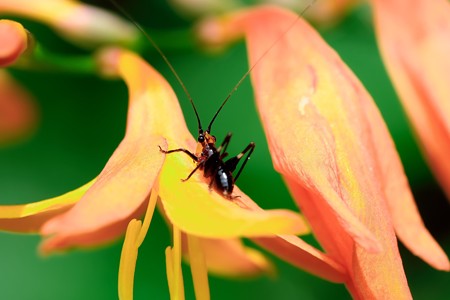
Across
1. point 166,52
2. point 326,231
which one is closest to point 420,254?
point 326,231

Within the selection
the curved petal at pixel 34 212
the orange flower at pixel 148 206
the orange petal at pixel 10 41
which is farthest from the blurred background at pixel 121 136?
the curved petal at pixel 34 212

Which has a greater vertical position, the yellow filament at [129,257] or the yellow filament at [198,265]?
the yellow filament at [198,265]

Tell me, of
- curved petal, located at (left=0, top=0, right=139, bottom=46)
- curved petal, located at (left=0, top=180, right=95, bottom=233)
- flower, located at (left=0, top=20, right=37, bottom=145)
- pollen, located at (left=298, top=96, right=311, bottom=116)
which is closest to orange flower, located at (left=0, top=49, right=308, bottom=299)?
curved petal, located at (left=0, top=180, right=95, bottom=233)

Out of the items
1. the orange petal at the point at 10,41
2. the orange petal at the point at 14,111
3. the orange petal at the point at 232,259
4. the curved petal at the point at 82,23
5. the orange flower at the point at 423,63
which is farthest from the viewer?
the orange petal at the point at 14,111

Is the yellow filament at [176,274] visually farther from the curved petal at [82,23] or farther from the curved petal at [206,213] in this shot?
the curved petal at [82,23]

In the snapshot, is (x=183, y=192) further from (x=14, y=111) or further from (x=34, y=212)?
(x=14, y=111)

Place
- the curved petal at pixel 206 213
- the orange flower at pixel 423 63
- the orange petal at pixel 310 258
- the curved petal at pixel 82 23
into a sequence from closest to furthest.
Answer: the curved petal at pixel 206 213, the orange petal at pixel 310 258, the orange flower at pixel 423 63, the curved petal at pixel 82 23
